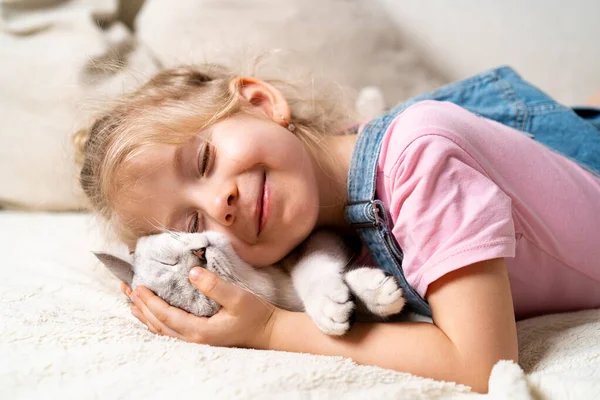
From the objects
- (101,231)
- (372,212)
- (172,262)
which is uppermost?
(372,212)

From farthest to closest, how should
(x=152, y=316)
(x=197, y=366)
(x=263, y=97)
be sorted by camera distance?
(x=263, y=97), (x=152, y=316), (x=197, y=366)

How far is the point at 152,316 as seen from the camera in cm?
92

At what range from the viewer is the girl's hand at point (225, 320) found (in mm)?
869

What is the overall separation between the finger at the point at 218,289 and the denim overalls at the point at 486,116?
11.0 inches

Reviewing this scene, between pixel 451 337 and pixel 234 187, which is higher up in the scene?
pixel 234 187

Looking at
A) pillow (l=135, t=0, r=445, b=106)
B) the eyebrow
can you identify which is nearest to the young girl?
the eyebrow

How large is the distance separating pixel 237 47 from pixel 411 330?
40.9 inches

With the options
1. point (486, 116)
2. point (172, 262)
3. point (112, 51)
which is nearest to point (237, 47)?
point (112, 51)

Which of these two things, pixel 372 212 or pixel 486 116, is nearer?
pixel 372 212

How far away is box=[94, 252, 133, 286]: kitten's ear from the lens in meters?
1.01

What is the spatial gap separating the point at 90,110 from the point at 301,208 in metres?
0.57

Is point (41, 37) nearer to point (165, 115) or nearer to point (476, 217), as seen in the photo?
point (165, 115)

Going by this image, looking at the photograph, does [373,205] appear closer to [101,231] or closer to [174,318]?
[174,318]

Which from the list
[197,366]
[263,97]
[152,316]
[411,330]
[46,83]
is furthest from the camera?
[46,83]
